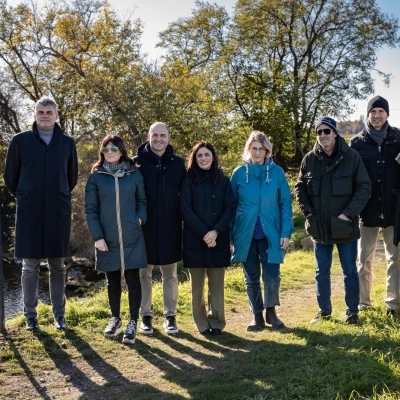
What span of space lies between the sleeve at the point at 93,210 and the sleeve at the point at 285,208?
1.79m

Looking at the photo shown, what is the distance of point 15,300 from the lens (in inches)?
490

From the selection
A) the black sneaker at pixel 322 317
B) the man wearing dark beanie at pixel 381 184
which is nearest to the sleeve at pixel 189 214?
the black sneaker at pixel 322 317

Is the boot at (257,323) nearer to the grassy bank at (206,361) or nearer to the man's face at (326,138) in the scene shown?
the grassy bank at (206,361)

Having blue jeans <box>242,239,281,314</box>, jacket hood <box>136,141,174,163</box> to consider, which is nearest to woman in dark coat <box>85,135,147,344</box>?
jacket hood <box>136,141,174,163</box>

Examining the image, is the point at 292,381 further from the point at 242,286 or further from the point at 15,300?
the point at 15,300

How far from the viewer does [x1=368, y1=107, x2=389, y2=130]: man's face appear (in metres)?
5.24

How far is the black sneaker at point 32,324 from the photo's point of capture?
512 centimetres

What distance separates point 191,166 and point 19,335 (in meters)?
2.41

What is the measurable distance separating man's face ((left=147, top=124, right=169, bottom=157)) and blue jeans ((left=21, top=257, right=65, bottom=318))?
58.7 inches

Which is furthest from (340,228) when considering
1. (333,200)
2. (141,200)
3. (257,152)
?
(141,200)

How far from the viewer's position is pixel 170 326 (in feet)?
17.0

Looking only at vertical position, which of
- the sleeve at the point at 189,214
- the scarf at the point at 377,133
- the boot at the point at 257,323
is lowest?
the boot at the point at 257,323

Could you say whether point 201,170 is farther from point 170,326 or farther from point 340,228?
point 170,326

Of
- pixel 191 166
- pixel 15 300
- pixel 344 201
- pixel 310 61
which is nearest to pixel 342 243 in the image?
pixel 344 201
